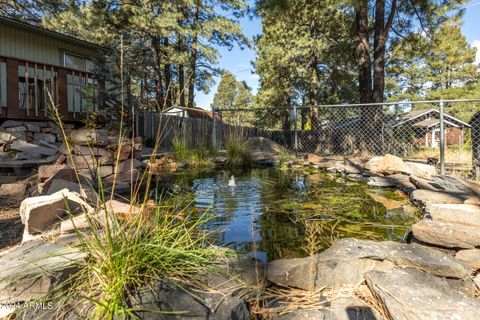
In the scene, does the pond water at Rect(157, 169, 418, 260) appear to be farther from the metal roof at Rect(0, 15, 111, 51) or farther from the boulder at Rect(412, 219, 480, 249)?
the metal roof at Rect(0, 15, 111, 51)

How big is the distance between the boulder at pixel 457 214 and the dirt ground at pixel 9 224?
2843mm

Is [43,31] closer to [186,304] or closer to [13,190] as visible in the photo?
[13,190]

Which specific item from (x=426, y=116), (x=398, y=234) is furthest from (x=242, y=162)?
(x=426, y=116)

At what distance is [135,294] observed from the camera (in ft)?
3.69

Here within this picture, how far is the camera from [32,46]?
24.3ft

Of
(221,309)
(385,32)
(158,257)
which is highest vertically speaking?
(385,32)

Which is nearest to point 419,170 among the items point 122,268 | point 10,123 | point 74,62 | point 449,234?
point 449,234

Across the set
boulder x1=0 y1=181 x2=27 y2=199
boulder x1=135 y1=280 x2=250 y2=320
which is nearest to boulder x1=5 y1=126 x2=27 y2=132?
boulder x1=0 y1=181 x2=27 y2=199

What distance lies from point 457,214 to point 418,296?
3.71 ft

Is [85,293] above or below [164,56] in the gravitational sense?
below

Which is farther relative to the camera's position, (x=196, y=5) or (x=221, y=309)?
(x=196, y=5)

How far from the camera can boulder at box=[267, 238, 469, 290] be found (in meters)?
1.47

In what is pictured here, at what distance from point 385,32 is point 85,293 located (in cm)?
871

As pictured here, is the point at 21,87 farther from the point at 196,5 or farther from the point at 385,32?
the point at 385,32
